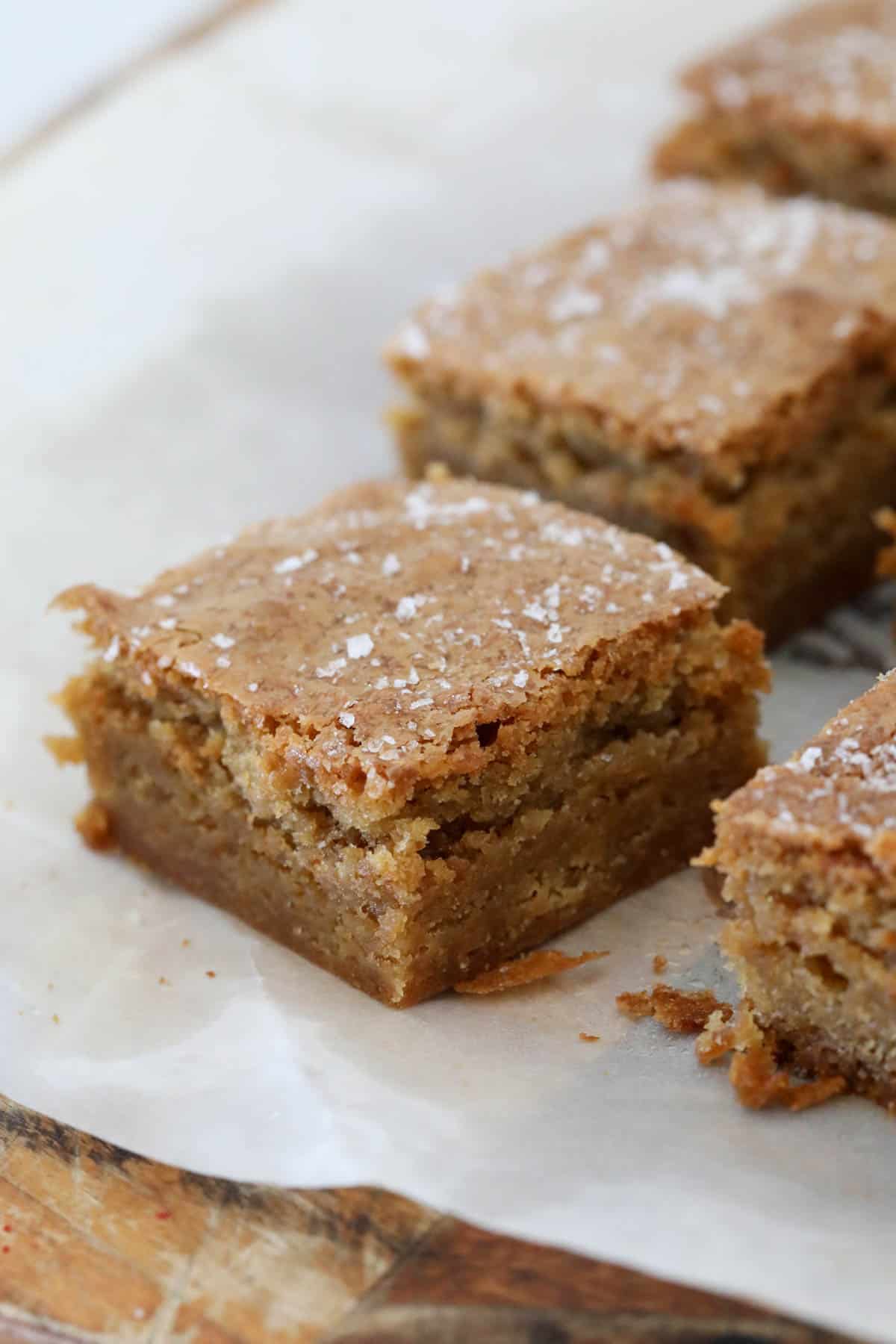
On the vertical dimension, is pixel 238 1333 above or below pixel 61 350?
below

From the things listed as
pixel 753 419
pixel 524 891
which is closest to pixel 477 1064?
pixel 524 891

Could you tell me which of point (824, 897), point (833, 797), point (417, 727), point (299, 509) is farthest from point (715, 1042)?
point (299, 509)

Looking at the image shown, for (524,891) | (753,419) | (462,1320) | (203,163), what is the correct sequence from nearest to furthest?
(462,1320), (524,891), (753,419), (203,163)

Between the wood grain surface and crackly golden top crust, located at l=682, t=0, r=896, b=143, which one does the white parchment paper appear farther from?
crackly golden top crust, located at l=682, t=0, r=896, b=143

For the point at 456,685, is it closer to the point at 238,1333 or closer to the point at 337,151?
the point at 238,1333

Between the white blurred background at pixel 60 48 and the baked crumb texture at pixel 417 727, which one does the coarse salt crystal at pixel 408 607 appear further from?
the white blurred background at pixel 60 48

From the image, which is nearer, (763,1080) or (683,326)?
(763,1080)

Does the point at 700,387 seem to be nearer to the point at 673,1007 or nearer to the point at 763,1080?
the point at 673,1007
